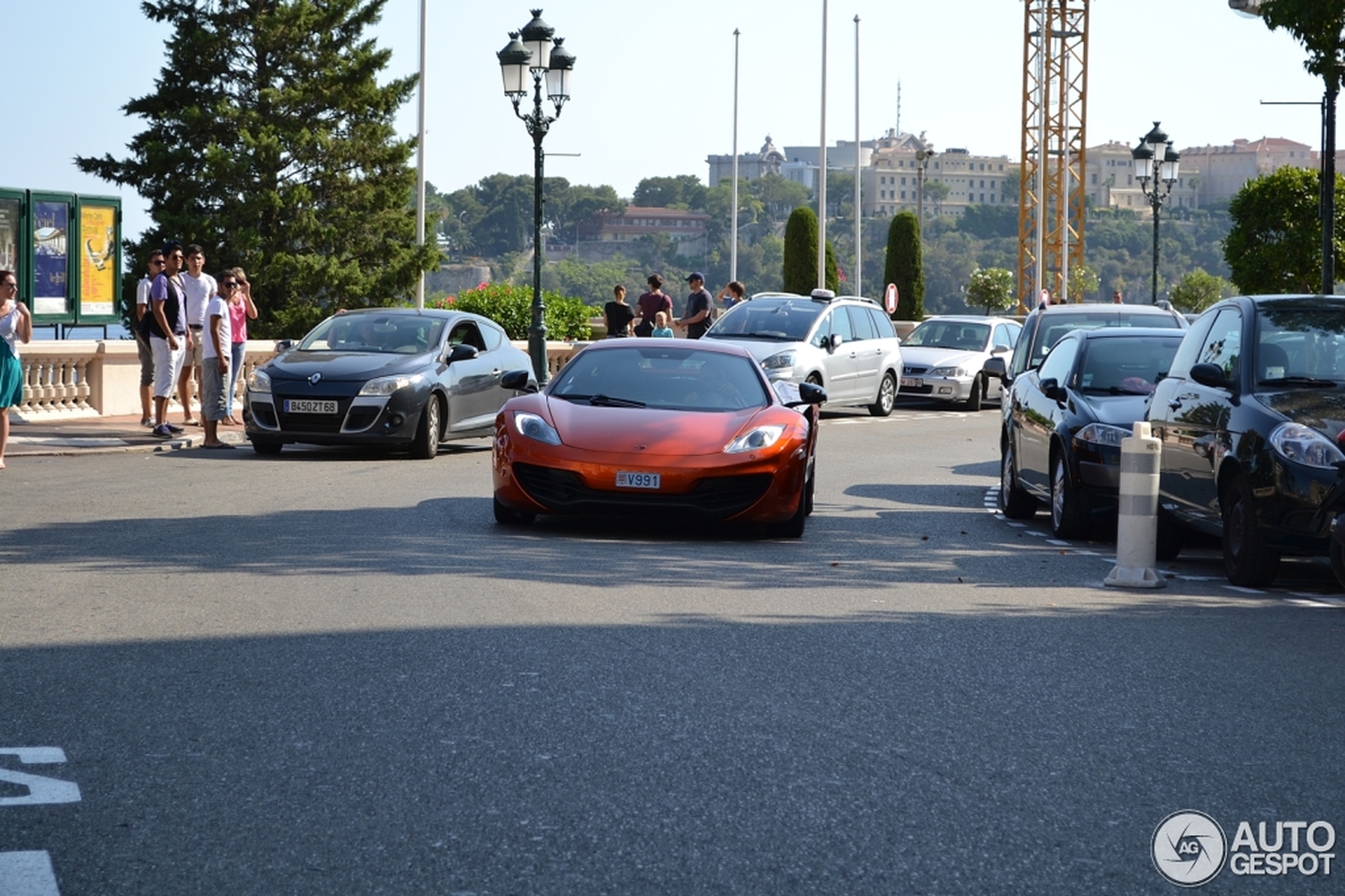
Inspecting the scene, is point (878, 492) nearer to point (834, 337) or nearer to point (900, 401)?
point (834, 337)

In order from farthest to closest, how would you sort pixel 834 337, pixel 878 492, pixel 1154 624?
pixel 834 337 → pixel 878 492 → pixel 1154 624

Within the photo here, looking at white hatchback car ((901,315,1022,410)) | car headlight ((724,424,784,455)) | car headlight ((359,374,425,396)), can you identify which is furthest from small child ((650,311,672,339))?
car headlight ((724,424,784,455))

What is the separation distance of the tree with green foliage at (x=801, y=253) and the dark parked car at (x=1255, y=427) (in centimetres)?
4996

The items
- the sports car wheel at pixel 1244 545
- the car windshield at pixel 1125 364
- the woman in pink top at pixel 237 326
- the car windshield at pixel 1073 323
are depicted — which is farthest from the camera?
the woman in pink top at pixel 237 326

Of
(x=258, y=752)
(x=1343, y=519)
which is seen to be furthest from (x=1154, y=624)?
(x=258, y=752)

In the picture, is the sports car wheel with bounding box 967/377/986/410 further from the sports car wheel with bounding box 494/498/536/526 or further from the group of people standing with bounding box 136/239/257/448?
the sports car wheel with bounding box 494/498/536/526

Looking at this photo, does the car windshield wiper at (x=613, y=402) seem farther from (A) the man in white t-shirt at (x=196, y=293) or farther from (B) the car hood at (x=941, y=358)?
(B) the car hood at (x=941, y=358)

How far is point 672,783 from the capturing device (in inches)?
224

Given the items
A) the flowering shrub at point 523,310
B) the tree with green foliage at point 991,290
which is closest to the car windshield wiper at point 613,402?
the flowering shrub at point 523,310

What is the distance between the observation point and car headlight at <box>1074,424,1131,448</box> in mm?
13406

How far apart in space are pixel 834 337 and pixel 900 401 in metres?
8.46

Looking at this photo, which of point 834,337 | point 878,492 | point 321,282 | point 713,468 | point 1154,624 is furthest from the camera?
point 321,282

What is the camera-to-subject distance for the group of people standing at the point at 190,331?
65.8ft

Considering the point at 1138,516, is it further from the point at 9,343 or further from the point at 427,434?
the point at 9,343
